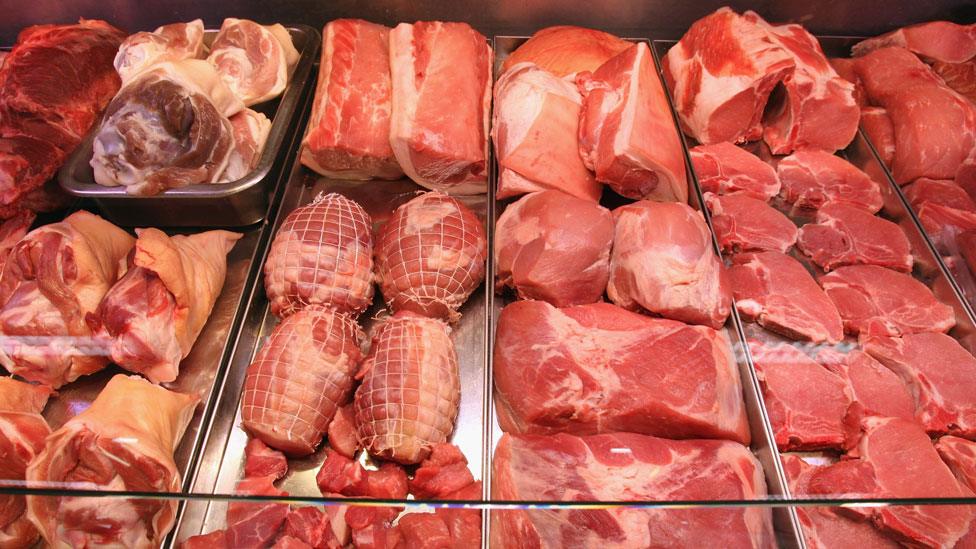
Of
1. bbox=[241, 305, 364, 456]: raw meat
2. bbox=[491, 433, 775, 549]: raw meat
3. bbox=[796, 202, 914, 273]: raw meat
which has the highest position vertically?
bbox=[796, 202, 914, 273]: raw meat

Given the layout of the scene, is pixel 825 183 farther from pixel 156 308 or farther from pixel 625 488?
pixel 156 308

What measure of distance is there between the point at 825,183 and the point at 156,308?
272 cm

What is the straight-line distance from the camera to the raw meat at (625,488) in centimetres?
160

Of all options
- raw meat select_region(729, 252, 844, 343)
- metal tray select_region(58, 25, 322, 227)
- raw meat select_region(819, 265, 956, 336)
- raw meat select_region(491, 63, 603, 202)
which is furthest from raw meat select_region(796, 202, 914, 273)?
metal tray select_region(58, 25, 322, 227)

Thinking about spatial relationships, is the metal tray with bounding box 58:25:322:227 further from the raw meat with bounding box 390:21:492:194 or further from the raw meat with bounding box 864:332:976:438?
the raw meat with bounding box 864:332:976:438

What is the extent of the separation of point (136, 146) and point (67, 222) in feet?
1.24

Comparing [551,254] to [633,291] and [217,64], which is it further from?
[217,64]

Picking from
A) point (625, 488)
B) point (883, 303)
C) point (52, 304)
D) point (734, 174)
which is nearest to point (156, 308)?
point (52, 304)

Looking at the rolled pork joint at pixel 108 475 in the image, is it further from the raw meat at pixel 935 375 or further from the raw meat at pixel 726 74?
the raw meat at pixel 726 74

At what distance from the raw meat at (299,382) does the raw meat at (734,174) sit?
5.52 feet

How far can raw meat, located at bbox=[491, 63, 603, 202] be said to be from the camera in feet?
7.96

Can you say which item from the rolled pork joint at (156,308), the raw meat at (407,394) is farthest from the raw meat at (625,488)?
the rolled pork joint at (156,308)

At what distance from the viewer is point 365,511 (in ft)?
5.92

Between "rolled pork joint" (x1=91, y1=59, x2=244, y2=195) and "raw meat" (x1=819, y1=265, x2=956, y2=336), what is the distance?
2.50 m
